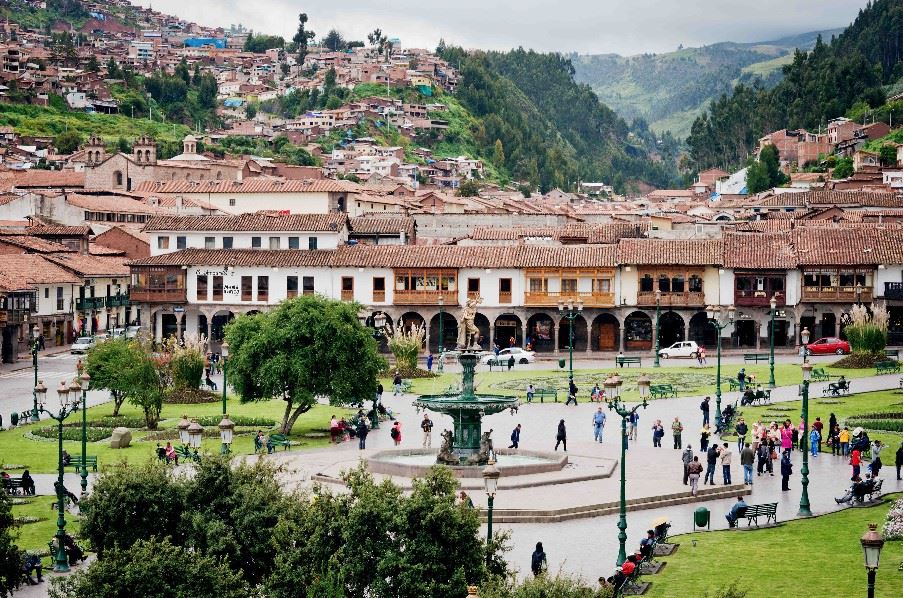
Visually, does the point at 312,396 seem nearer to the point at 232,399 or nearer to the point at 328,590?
the point at 232,399

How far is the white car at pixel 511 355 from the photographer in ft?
205

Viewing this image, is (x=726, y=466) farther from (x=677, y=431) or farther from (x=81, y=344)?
(x=81, y=344)

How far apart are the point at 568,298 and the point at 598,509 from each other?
38512 mm

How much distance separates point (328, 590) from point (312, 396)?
75.8 feet

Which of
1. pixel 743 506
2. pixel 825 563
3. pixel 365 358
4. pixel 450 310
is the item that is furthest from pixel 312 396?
pixel 450 310

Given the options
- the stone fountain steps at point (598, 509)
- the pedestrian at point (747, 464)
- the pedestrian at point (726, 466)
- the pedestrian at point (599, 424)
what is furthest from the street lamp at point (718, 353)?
the stone fountain steps at point (598, 509)

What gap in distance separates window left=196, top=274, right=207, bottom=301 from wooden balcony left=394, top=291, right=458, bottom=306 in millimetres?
9279

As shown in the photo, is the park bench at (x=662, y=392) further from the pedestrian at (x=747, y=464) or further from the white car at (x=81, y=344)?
the white car at (x=81, y=344)

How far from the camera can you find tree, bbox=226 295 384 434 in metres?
44.8

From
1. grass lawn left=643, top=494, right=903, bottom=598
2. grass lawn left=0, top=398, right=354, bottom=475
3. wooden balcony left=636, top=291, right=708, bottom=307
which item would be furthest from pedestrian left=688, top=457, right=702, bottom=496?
wooden balcony left=636, top=291, right=708, bottom=307

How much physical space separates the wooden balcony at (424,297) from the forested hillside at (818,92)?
7427cm

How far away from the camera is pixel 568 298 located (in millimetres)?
69875

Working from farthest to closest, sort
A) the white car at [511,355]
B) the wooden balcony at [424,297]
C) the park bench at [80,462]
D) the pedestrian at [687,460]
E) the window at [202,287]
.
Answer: the window at [202,287]
the wooden balcony at [424,297]
the white car at [511,355]
the park bench at [80,462]
the pedestrian at [687,460]

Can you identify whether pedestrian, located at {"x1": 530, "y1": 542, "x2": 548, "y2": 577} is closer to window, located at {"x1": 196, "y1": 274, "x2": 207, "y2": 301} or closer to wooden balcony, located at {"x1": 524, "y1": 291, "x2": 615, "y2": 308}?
wooden balcony, located at {"x1": 524, "y1": 291, "x2": 615, "y2": 308}
